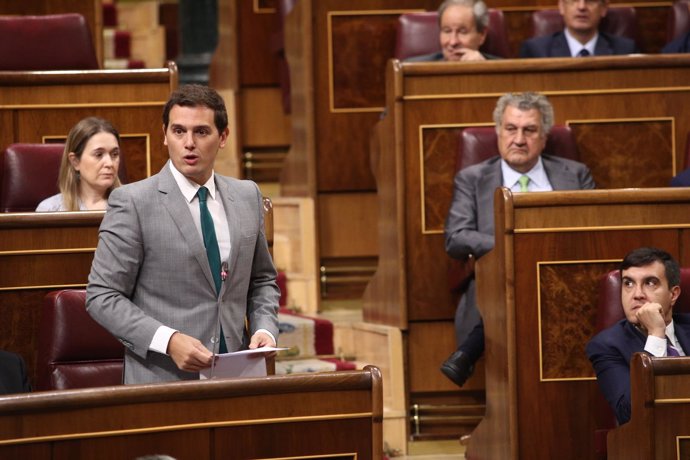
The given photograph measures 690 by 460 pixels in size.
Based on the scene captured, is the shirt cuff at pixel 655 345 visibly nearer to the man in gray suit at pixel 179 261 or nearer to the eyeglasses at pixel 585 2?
the man in gray suit at pixel 179 261

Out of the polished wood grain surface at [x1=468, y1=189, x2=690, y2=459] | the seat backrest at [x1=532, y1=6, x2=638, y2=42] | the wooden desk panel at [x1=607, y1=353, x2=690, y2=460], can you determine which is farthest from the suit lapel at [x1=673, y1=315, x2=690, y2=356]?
the seat backrest at [x1=532, y1=6, x2=638, y2=42]

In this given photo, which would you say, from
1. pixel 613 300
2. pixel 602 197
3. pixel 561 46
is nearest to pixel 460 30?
pixel 561 46

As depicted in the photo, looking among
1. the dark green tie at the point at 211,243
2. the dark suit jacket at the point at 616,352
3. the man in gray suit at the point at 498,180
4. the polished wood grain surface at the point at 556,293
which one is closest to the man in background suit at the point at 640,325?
the dark suit jacket at the point at 616,352

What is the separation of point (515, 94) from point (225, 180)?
0.81 metres

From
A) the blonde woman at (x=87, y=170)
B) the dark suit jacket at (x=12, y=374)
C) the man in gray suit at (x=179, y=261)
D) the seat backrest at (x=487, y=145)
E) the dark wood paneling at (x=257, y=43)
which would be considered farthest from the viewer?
the dark wood paneling at (x=257, y=43)

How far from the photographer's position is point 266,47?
9.62 ft

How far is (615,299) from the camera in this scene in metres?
1.67

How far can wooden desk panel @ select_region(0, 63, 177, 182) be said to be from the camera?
6.87ft

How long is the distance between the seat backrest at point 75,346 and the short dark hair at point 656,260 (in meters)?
0.64

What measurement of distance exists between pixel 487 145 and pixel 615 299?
46 cm

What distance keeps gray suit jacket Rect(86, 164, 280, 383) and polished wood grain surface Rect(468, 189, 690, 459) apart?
57cm

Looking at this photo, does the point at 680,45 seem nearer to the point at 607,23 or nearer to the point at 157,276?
the point at 607,23

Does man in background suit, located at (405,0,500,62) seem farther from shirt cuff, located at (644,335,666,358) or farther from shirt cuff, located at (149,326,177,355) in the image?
shirt cuff, located at (149,326,177,355)

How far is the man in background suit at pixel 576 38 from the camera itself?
2.39 meters
